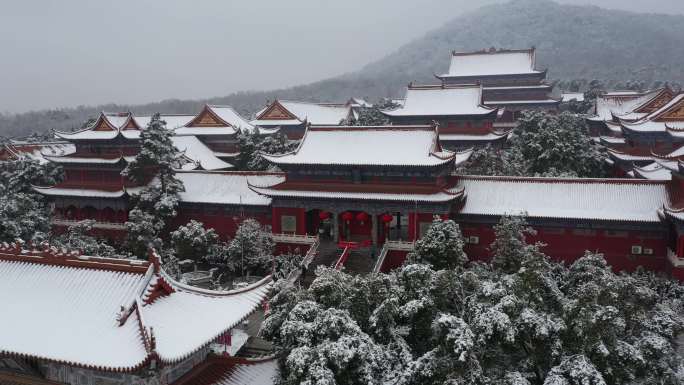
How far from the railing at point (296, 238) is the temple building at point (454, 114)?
1784cm

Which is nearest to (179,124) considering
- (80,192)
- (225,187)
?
(80,192)

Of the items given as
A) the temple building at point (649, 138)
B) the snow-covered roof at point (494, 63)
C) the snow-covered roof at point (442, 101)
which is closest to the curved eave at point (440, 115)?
the snow-covered roof at point (442, 101)

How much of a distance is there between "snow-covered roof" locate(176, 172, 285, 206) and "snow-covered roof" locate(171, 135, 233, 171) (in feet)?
21.0

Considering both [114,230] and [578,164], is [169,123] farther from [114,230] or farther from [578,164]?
[578,164]

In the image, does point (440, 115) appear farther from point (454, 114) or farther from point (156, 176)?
point (156, 176)

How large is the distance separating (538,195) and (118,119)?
100ft

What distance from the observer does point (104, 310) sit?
11.0m

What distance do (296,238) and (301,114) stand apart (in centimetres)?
2626

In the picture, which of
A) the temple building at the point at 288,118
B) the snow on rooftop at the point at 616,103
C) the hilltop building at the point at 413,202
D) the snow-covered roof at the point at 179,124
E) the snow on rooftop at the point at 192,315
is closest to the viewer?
the snow on rooftop at the point at 192,315

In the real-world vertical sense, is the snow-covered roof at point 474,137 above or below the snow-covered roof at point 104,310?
above

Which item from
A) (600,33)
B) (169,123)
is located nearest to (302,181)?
(169,123)

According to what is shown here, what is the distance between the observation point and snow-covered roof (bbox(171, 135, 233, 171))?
3881 cm

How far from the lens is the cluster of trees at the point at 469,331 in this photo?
1203 cm

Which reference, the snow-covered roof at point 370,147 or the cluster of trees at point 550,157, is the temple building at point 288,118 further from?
the cluster of trees at point 550,157
